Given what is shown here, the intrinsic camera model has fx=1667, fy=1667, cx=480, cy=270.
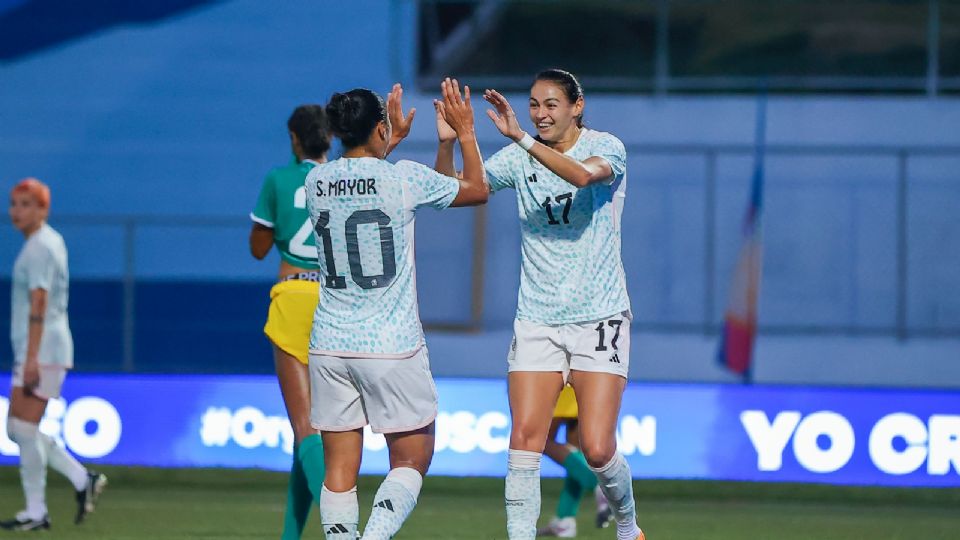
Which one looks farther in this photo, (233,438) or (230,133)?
(230,133)

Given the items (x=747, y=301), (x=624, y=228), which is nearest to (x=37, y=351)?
(x=747, y=301)

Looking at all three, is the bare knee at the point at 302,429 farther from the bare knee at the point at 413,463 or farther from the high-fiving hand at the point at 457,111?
the high-fiving hand at the point at 457,111

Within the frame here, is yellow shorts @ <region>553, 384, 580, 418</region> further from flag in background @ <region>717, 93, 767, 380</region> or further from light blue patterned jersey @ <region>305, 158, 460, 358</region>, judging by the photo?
flag in background @ <region>717, 93, 767, 380</region>

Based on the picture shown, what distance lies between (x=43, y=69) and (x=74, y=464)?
9.65 metres

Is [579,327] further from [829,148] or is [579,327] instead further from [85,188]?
[85,188]

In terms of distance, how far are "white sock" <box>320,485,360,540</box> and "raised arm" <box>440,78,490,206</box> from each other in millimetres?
1115

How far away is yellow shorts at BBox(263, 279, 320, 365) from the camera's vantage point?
6848 mm

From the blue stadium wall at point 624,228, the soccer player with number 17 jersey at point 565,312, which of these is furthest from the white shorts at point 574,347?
the blue stadium wall at point 624,228

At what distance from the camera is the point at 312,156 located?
698cm

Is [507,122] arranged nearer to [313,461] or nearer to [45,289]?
[313,461]

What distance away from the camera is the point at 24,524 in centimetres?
844

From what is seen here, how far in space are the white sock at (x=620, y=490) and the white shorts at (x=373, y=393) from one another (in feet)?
3.29

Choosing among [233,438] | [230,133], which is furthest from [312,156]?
[230,133]

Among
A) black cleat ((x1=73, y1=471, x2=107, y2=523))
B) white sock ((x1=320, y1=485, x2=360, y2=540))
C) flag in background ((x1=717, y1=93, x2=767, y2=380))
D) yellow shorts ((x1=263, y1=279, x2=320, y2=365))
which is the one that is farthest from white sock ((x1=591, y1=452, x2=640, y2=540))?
flag in background ((x1=717, y1=93, x2=767, y2=380))
